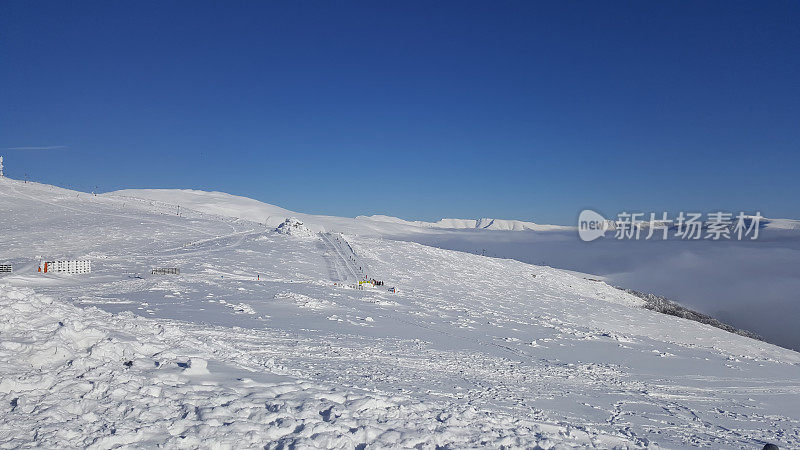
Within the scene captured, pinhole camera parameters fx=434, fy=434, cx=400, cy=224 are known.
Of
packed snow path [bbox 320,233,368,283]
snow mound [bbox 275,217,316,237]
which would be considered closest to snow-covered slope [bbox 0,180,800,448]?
packed snow path [bbox 320,233,368,283]

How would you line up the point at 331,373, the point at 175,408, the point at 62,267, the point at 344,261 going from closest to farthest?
1. the point at 175,408
2. the point at 331,373
3. the point at 62,267
4. the point at 344,261

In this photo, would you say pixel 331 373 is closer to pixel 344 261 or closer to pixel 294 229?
pixel 344 261

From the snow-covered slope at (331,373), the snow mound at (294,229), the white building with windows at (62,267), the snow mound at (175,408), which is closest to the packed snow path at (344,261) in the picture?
the snow mound at (294,229)

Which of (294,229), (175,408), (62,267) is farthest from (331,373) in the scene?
(294,229)

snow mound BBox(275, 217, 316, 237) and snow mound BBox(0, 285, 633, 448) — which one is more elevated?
snow mound BBox(275, 217, 316, 237)

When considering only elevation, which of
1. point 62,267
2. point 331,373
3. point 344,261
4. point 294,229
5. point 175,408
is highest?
point 294,229

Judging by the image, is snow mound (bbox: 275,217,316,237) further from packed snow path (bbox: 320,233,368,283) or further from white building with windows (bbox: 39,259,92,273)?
white building with windows (bbox: 39,259,92,273)

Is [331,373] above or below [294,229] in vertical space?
below

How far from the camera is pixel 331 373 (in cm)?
1061

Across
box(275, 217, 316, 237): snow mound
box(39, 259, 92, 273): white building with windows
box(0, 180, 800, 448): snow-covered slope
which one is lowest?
box(0, 180, 800, 448): snow-covered slope

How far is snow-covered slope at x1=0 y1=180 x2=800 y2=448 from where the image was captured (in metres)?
6.76

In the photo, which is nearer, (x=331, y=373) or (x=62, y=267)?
(x=331, y=373)

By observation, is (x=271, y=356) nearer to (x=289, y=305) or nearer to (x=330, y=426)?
(x=330, y=426)

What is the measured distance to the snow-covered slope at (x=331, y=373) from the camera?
6.76 m
